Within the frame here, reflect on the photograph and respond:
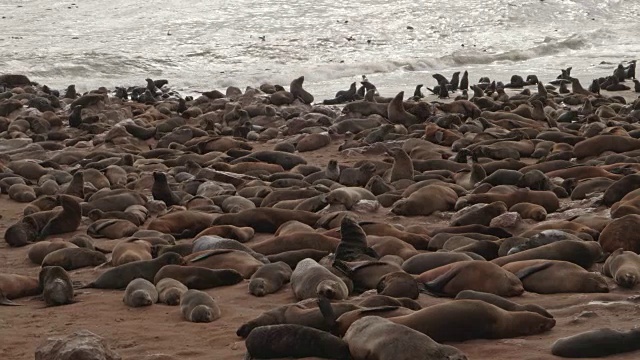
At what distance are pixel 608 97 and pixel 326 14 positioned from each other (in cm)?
1605

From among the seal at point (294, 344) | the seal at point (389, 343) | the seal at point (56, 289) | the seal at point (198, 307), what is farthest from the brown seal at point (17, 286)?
the seal at point (389, 343)

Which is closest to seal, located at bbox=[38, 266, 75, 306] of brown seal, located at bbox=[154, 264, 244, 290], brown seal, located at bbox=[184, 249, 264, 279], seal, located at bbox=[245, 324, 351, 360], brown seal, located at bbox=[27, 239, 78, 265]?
brown seal, located at bbox=[154, 264, 244, 290]

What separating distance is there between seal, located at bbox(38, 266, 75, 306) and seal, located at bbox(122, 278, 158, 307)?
357mm

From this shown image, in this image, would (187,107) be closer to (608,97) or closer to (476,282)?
(608,97)

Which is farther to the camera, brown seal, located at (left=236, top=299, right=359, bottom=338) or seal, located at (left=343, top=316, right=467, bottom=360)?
brown seal, located at (left=236, top=299, right=359, bottom=338)

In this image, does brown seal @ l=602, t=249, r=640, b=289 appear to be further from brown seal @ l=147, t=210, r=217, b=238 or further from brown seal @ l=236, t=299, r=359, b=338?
brown seal @ l=147, t=210, r=217, b=238

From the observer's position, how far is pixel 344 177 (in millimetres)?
9453

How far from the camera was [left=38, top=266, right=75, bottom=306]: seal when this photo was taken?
5781mm

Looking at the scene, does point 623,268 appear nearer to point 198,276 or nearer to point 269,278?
point 269,278

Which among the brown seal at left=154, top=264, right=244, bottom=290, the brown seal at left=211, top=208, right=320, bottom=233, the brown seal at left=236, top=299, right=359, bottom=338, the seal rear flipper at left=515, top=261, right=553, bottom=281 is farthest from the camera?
the brown seal at left=211, top=208, right=320, bottom=233

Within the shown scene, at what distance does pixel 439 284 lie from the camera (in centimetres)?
520

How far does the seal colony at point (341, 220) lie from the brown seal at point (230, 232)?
11 millimetres

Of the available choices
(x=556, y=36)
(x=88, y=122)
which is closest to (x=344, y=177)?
(x=88, y=122)

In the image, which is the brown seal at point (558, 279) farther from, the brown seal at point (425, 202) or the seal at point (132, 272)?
the brown seal at point (425, 202)
